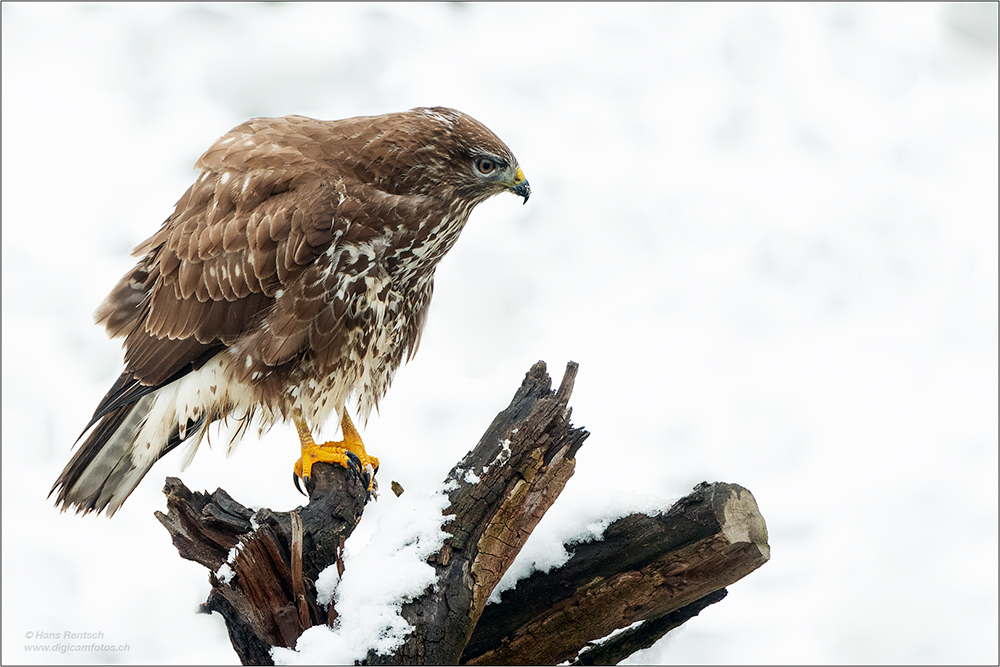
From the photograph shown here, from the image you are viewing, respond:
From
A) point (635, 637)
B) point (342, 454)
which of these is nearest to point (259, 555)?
point (342, 454)

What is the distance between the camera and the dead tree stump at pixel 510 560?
306 centimetres

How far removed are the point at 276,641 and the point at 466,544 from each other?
0.77 metres

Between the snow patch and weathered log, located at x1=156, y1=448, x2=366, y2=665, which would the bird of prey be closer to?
weathered log, located at x1=156, y1=448, x2=366, y2=665

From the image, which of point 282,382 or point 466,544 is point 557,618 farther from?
point 282,382

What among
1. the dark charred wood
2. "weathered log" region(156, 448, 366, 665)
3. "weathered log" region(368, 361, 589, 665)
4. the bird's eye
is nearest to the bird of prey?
the bird's eye

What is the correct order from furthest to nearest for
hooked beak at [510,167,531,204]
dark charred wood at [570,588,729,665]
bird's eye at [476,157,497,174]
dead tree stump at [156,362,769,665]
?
1. hooked beak at [510,167,531,204]
2. bird's eye at [476,157,497,174]
3. dark charred wood at [570,588,729,665]
4. dead tree stump at [156,362,769,665]

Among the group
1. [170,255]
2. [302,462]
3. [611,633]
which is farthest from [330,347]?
[611,633]

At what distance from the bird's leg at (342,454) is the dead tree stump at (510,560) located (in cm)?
67

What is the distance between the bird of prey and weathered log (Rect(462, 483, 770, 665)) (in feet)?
4.13

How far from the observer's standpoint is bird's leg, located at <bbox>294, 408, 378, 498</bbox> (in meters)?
4.22

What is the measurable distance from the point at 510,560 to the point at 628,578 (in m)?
0.49

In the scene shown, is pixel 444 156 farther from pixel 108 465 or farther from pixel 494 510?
pixel 108 465

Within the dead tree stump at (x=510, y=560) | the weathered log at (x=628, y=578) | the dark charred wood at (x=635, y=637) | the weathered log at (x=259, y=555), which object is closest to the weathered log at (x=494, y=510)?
the dead tree stump at (x=510, y=560)

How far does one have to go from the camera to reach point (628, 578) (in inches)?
131
